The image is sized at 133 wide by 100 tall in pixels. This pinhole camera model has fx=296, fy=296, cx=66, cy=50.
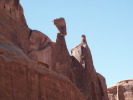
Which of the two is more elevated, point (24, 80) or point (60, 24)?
point (60, 24)

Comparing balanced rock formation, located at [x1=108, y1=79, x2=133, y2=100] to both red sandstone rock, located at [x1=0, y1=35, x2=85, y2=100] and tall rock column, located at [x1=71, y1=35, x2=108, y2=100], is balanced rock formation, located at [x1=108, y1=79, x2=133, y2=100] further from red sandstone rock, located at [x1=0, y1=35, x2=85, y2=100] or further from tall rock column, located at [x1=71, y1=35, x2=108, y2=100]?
red sandstone rock, located at [x1=0, y1=35, x2=85, y2=100]

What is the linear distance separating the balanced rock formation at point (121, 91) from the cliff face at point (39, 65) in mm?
11568

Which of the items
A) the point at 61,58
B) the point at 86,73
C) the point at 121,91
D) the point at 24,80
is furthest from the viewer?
the point at 121,91

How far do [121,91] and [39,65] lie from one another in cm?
3863

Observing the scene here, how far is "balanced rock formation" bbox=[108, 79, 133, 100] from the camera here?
50094mm

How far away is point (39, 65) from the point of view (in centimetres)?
1391

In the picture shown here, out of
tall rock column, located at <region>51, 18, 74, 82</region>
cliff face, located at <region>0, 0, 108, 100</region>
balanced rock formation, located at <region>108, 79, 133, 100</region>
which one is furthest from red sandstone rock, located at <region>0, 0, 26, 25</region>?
balanced rock formation, located at <region>108, 79, 133, 100</region>

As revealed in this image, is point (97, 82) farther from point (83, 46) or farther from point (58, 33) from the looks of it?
point (58, 33)

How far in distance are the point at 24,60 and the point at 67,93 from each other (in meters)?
3.50

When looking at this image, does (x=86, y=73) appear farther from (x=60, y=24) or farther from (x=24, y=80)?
(x=24, y=80)

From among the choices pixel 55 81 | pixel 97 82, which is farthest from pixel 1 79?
pixel 97 82

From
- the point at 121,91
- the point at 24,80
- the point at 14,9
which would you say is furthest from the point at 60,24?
the point at 24,80

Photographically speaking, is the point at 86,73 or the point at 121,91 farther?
the point at 121,91

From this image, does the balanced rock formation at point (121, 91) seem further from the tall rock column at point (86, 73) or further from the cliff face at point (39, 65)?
the tall rock column at point (86, 73)
